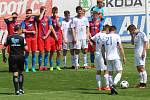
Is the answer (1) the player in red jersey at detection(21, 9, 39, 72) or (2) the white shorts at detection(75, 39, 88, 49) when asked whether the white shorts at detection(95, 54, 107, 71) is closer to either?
(1) the player in red jersey at detection(21, 9, 39, 72)

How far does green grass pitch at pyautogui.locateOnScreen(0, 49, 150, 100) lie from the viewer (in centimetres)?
1742

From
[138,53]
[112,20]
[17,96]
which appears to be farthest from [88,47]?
[112,20]

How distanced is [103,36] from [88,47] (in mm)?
8088

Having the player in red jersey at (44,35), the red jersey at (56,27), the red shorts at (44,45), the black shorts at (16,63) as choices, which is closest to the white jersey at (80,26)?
the red jersey at (56,27)

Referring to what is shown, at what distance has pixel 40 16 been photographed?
→ 84.5 ft

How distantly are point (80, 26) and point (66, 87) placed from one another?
7056 mm

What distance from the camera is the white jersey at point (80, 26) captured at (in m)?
26.5

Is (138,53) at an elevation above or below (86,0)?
below

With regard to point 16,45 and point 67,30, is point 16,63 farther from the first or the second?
point 67,30

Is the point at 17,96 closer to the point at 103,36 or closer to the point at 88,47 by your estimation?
the point at 103,36

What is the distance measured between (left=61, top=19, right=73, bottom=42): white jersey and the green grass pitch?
1.80m

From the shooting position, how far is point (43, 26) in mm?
26062

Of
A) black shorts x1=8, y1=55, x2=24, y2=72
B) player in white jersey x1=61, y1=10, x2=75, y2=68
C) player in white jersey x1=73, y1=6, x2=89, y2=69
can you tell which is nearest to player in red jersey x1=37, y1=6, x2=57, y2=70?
player in white jersey x1=61, y1=10, x2=75, y2=68

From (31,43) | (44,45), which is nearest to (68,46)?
(44,45)
